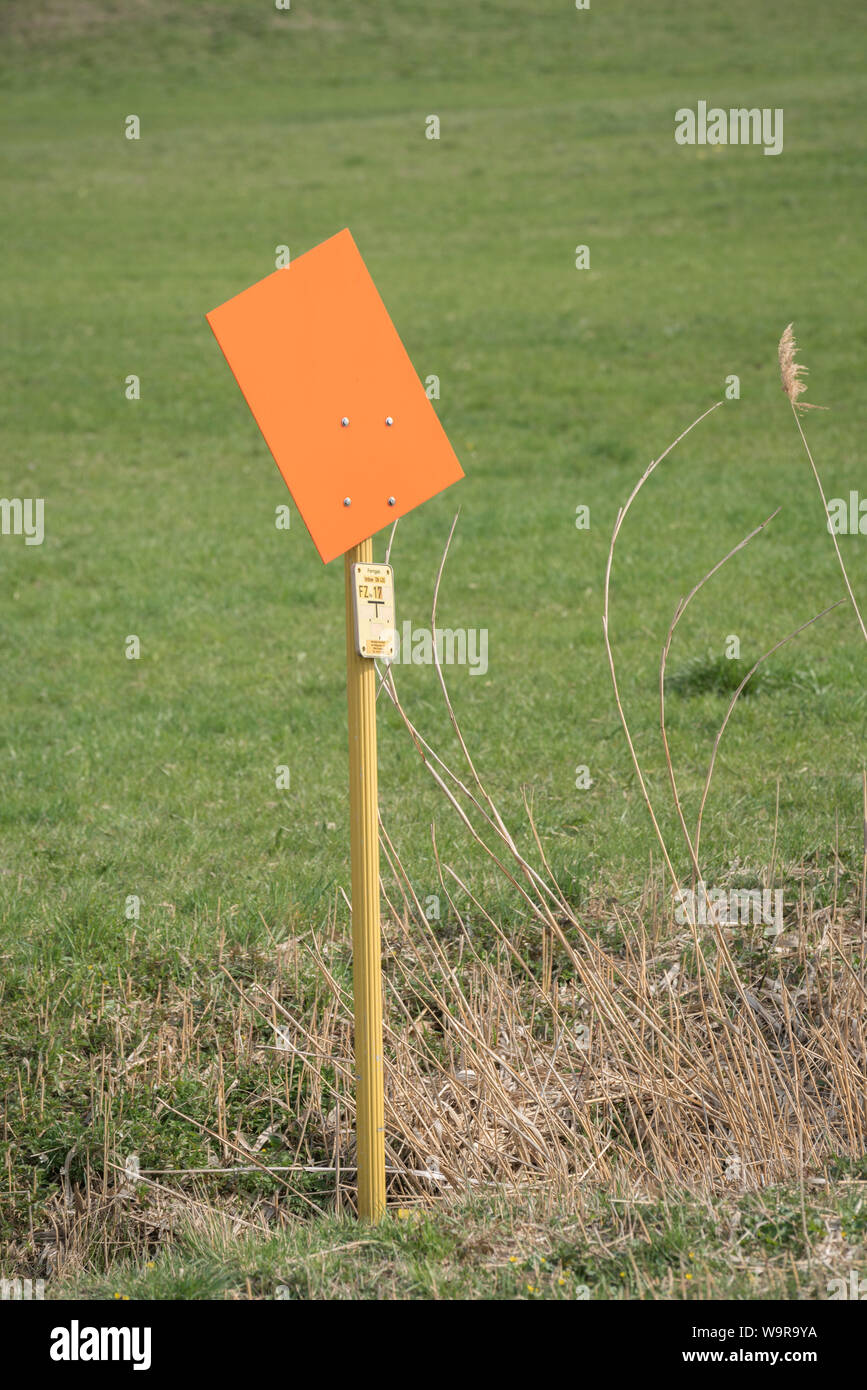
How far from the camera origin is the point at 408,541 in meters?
9.17

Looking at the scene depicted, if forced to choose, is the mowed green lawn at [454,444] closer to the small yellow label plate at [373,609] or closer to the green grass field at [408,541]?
the green grass field at [408,541]

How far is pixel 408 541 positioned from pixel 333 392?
6.37 meters

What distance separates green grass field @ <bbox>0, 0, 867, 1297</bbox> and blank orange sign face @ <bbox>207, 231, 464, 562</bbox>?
1624 mm

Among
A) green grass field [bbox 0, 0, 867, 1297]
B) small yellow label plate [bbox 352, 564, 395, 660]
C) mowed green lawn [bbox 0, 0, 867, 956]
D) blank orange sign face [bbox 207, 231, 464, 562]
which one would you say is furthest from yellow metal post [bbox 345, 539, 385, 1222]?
mowed green lawn [bbox 0, 0, 867, 956]

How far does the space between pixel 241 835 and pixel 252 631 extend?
2765mm

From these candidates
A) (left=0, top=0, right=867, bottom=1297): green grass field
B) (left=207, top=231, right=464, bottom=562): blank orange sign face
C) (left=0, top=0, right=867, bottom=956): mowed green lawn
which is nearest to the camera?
(left=207, top=231, right=464, bottom=562): blank orange sign face

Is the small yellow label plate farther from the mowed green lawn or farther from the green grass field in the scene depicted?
the mowed green lawn

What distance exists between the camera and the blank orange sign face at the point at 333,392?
9.09 ft

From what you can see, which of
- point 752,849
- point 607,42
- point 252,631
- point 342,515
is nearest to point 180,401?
point 252,631

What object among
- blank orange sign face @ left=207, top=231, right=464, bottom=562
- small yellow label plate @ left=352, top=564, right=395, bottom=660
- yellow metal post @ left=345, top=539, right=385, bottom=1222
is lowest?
yellow metal post @ left=345, top=539, right=385, bottom=1222

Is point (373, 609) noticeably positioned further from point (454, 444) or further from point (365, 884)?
point (454, 444)

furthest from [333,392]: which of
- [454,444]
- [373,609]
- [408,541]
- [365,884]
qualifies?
[454,444]

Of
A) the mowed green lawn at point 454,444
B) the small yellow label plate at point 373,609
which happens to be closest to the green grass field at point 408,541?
the mowed green lawn at point 454,444

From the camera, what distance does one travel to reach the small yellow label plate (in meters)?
2.83
